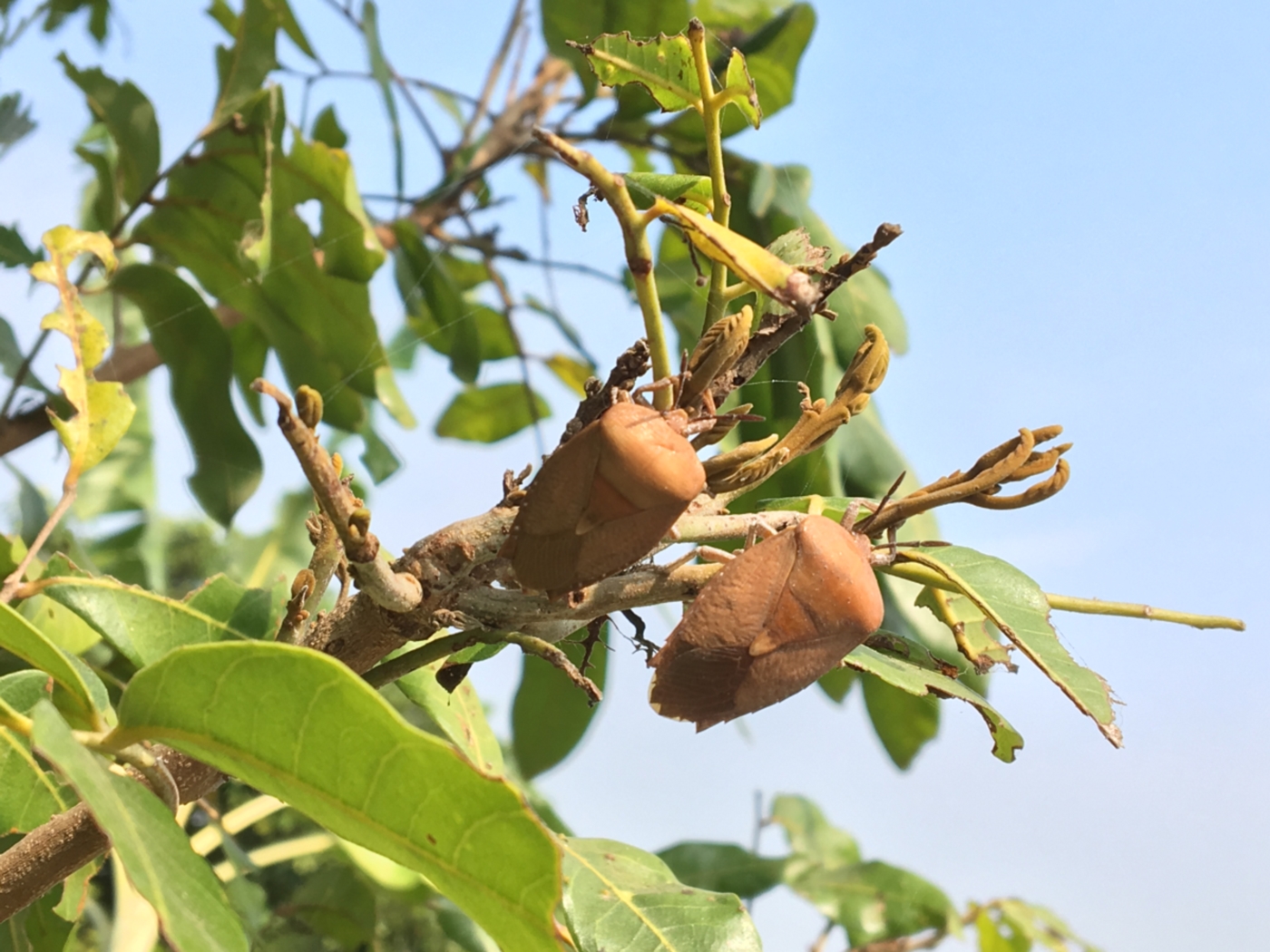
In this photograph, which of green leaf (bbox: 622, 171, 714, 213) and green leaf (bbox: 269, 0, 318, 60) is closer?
green leaf (bbox: 622, 171, 714, 213)

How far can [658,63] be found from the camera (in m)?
0.50

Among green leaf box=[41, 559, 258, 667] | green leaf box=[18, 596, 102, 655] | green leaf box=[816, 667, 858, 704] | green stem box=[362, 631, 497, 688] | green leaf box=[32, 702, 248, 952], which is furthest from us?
green leaf box=[816, 667, 858, 704]

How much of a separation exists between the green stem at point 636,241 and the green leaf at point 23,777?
0.37 m

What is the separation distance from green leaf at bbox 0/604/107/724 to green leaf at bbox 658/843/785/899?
901 millimetres

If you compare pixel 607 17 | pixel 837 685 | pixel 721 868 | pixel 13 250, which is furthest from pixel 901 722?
pixel 13 250

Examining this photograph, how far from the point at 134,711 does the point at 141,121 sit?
920 millimetres

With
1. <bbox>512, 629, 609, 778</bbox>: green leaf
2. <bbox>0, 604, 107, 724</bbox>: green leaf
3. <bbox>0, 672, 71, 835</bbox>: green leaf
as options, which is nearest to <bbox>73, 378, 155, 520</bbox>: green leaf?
<bbox>512, 629, 609, 778</bbox>: green leaf

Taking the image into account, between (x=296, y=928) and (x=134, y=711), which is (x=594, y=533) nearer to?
(x=134, y=711)

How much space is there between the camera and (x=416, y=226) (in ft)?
4.22

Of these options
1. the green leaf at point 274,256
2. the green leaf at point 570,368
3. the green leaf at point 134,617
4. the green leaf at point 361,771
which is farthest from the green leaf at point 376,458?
the green leaf at point 361,771

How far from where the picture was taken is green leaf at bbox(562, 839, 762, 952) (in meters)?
0.50

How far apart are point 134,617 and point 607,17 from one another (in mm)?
828

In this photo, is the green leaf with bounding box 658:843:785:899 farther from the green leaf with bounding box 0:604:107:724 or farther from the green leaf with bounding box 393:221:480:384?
the green leaf with bounding box 0:604:107:724

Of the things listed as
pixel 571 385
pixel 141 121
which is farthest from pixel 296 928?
pixel 141 121
